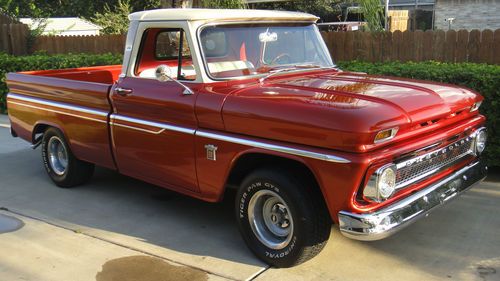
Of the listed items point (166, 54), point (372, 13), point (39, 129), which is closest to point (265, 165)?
point (166, 54)

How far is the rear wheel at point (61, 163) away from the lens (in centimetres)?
583

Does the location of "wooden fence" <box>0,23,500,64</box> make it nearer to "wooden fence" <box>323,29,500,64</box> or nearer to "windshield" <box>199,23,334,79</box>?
"wooden fence" <box>323,29,500,64</box>

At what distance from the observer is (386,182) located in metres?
3.45

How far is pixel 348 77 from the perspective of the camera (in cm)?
470

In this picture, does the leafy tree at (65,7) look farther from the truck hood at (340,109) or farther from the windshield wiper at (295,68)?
the truck hood at (340,109)

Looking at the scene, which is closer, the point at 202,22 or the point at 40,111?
the point at 202,22

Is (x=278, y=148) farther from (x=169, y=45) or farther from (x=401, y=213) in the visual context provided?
(x=169, y=45)

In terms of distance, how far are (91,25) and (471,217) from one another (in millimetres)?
14917

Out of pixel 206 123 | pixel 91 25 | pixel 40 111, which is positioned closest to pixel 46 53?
pixel 91 25

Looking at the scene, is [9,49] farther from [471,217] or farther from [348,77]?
[471,217]

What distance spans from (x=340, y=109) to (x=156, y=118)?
1.78 meters

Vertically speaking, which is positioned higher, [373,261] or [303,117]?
[303,117]

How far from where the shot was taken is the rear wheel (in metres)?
5.83

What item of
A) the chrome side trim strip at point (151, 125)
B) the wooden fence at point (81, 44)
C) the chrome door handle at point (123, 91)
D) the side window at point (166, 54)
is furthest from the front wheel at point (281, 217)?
the wooden fence at point (81, 44)
